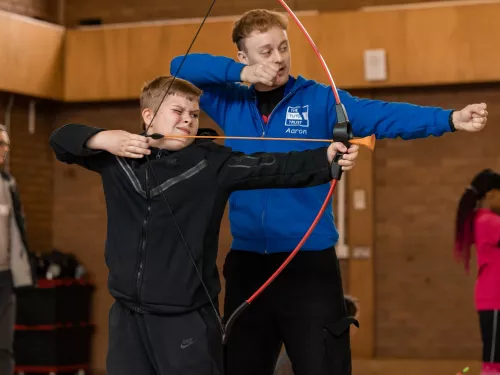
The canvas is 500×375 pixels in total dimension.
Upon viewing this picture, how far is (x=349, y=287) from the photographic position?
5996 mm

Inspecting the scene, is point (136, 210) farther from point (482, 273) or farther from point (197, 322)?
point (482, 273)

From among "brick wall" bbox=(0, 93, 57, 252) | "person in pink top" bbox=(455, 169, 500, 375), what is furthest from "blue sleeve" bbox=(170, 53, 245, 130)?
"brick wall" bbox=(0, 93, 57, 252)

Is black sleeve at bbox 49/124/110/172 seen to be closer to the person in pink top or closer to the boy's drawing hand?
→ the boy's drawing hand

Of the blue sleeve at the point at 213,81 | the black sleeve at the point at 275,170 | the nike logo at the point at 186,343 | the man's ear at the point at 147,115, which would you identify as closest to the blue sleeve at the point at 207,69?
the blue sleeve at the point at 213,81

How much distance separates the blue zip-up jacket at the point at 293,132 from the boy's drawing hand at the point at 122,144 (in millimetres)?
352

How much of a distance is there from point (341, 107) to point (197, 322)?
2.07ft

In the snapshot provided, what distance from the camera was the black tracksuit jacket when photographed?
82.0 inches

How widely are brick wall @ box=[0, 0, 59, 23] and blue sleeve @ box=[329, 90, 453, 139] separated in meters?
4.38

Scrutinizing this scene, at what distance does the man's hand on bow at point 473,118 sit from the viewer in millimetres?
2109

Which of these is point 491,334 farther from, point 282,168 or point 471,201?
point 282,168

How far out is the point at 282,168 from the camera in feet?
6.78

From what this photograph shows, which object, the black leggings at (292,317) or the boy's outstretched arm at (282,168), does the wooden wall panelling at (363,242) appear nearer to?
the black leggings at (292,317)

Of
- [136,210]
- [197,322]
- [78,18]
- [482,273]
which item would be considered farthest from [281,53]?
[78,18]

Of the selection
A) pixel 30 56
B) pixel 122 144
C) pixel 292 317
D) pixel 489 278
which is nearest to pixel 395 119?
pixel 292 317
